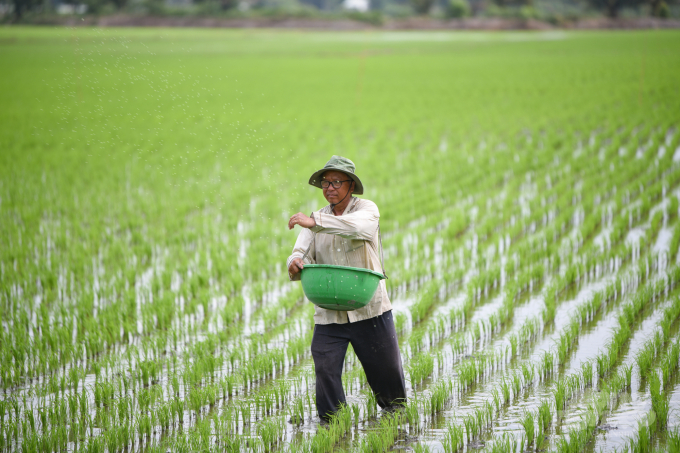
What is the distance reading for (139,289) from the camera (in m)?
4.83

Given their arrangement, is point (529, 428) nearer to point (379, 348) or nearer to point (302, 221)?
point (379, 348)

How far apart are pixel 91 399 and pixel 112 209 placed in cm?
476

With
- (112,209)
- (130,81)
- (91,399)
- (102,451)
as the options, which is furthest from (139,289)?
(130,81)

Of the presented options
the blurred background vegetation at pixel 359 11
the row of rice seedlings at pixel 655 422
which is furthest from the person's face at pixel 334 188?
the blurred background vegetation at pixel 359 11

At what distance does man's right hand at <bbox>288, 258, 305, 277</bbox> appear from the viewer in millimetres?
2570

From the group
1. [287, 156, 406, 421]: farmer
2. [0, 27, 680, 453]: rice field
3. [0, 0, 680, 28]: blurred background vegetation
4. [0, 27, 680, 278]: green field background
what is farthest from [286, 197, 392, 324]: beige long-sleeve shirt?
[0, 0, 680, 28]: blurred background vegetation

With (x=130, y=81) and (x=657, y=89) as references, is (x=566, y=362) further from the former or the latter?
(x=130, y=81)

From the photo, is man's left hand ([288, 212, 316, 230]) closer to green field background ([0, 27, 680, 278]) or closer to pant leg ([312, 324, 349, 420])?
pant leg ([312, 324, 349, 420])

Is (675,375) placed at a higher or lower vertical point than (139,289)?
higher

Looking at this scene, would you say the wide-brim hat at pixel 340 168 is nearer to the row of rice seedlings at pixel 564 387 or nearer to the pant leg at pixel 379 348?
the pant leg at pixel 379 348

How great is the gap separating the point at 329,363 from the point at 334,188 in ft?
2.31

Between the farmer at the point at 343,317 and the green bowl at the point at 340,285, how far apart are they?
0.34ft

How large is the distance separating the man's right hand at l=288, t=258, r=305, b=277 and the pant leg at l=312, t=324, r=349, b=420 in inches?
10.3

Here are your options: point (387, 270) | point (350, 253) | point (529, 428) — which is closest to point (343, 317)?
point (350, 253)
